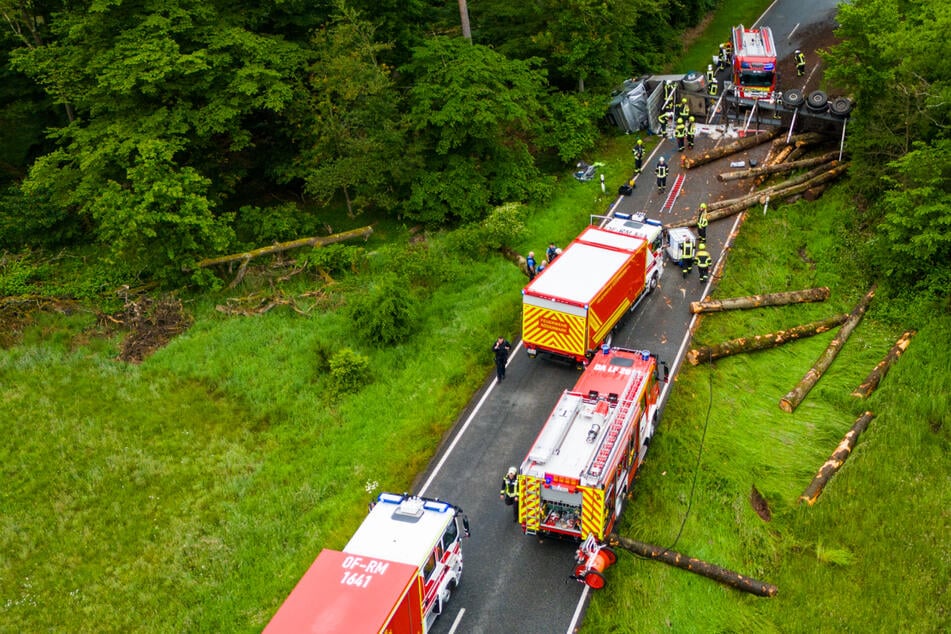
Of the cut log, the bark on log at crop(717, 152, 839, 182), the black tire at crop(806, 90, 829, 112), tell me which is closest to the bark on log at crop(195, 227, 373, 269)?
the cut log

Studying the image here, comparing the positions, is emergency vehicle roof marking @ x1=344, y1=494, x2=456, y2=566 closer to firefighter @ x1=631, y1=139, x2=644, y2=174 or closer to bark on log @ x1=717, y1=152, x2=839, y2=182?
bark on log @ x1=717, y1=152, x2=839, y2=182

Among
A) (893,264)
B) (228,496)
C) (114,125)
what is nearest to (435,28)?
(114,125)

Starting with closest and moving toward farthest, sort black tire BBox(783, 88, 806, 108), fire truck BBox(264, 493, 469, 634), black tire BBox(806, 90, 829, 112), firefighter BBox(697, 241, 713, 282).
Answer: fire truck BBox(264, 493, 469, 634) < firefighter BBox(697, 241, 713, 282) < black tire BBox(806, 90, 829, 112) < black tire BBox(783, 88, 806, 108)

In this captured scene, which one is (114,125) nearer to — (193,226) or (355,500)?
(193,226)

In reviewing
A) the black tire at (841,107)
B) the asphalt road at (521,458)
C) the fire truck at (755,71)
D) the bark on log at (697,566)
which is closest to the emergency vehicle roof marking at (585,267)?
the asphalt road at (521,458)

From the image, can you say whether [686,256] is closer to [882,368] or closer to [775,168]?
[882,368]

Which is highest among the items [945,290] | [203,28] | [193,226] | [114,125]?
[203,28]
